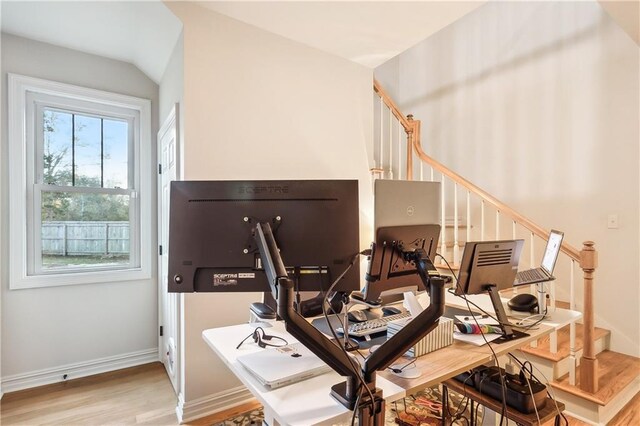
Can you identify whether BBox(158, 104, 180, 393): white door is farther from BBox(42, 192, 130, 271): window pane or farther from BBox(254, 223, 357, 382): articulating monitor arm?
BBox(254, 223, 357, 382): articulating monitor arm

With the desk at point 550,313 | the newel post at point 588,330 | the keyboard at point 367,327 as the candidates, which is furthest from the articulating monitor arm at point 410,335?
the newel post at point 588,330

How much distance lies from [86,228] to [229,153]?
1510 mm

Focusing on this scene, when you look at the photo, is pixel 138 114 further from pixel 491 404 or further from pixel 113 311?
pixel 491 404

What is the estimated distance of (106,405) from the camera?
2193 millimetres

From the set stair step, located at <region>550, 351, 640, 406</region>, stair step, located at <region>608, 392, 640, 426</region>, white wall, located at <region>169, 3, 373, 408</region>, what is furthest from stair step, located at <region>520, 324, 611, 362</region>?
white wall, located at <region>169, 3, 373, 408</region>

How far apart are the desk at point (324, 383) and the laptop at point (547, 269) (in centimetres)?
35

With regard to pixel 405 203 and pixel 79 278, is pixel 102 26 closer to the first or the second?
pixel 79 278

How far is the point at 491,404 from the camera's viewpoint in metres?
1.38

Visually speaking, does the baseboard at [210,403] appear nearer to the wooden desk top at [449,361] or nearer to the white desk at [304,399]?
the white desk at [304,399]

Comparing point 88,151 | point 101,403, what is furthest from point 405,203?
point 88,151

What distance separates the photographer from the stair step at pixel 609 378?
2074 mm

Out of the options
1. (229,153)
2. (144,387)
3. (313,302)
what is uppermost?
(229,153)

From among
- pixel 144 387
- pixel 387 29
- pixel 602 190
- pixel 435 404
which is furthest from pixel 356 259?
pixel 602 190

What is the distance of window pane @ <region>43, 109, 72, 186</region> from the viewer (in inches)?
100
